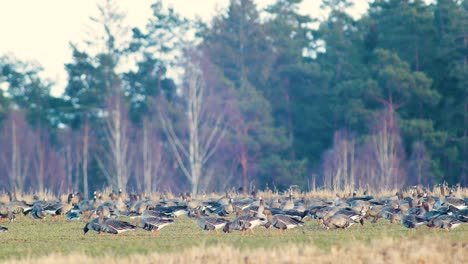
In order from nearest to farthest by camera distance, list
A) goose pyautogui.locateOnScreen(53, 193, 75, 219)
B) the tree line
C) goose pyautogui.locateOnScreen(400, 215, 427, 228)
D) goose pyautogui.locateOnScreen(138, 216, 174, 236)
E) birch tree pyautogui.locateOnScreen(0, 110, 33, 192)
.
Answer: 1. goose pyautogui.locateOnScreen(400, 215, 427, 228)
2. goose pyautogui.locateOnScreen(138, 216, 174, 236)
3. goose pyautogui.locateOnScreen(53, 193, 75, 219)
4. the tree line
5. birch tree pyautogui.locateOnScreen(0, 110, 33, 192)

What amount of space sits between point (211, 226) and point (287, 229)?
7.40ft

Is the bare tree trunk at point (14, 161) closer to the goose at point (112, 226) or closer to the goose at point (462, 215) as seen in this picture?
the goose at point (112, 226)

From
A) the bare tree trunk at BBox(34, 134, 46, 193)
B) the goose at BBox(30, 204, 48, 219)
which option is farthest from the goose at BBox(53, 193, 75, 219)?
the bare tree trunk at BBox(34, 134, 46, 193)

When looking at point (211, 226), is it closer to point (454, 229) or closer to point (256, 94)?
point (454, 229)

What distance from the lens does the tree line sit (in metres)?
67.6

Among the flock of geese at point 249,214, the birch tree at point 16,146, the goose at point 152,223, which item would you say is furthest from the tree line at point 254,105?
the goose at point 152,223

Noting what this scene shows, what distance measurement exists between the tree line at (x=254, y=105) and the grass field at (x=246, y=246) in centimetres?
3869

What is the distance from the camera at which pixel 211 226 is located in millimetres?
26234

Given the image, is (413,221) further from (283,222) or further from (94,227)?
(94,227)

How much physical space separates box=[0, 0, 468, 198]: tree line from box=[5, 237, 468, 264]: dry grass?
42.5 meters

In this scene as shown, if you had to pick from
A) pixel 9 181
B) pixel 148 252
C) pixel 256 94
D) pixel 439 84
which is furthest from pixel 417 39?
pixel 148 252

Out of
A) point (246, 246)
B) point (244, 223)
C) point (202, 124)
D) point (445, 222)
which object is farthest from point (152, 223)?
point (202, 124)

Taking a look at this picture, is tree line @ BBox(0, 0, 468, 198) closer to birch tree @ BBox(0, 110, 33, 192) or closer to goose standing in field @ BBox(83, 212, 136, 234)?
birch tree @ BBox(0, 110, 33, 192)

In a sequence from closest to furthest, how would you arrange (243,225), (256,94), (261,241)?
(261,241) → (243,225) → (256,94)
